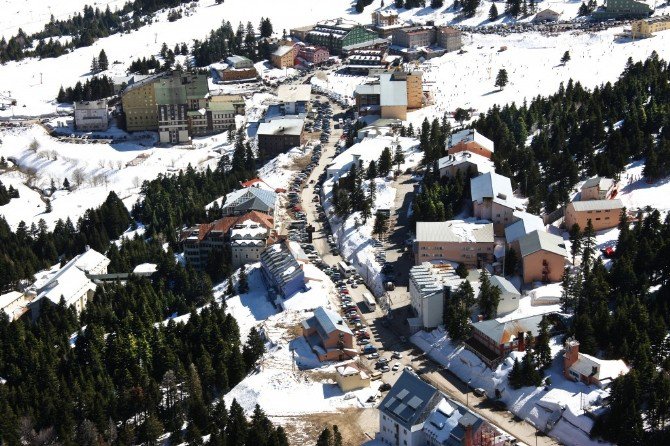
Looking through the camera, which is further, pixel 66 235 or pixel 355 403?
pixel 66 235

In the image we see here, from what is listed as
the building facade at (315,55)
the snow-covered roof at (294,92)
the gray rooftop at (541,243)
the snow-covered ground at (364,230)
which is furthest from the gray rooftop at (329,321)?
the building facade at (315,55)

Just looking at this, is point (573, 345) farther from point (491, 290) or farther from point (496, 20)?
point (496, 20)

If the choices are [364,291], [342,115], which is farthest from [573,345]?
[342,115]

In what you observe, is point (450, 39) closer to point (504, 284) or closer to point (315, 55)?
point (315, 55)

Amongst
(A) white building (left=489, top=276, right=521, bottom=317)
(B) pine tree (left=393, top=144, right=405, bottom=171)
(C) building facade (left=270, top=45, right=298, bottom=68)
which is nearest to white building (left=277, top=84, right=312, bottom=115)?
(C) building facade (left=270, top=45, right=298, bottom=68)

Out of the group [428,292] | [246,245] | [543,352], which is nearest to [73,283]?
[246,245]

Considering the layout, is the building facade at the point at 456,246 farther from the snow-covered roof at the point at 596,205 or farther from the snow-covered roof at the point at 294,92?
the snow-covered roof at the point at 294,92
